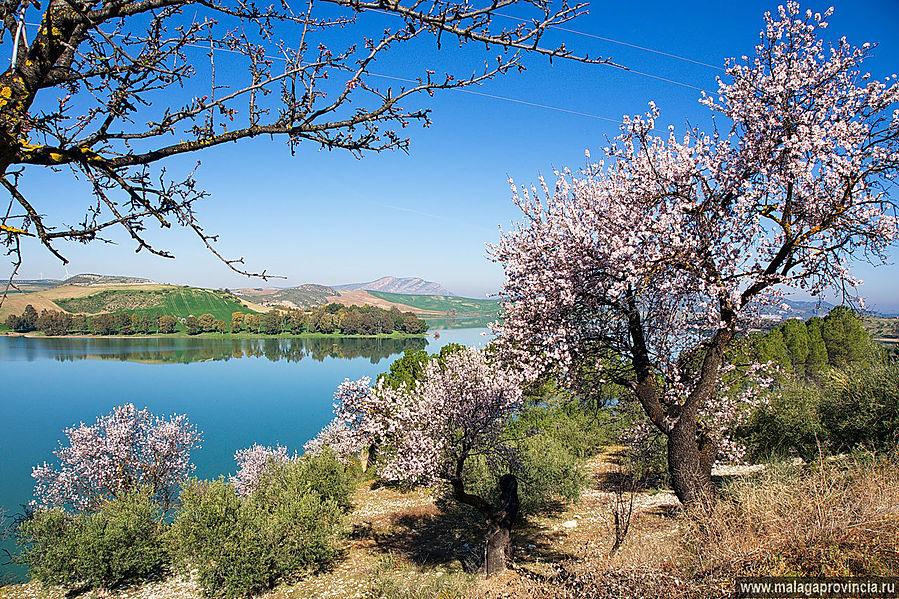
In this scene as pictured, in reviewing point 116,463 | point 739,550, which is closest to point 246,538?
point 739,550

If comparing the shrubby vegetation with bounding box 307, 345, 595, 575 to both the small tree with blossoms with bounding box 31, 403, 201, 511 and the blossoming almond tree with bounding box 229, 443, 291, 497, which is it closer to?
the small tree with blossoms with bounding box 31, 403, 201, 511

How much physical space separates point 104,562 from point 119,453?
8.76m

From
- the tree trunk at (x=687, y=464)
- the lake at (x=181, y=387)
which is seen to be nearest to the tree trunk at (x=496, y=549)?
the tree trunk at (x=687, y=464)

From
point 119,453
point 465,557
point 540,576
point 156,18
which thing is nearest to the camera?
point 156,18

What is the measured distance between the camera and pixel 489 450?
11.5 metres

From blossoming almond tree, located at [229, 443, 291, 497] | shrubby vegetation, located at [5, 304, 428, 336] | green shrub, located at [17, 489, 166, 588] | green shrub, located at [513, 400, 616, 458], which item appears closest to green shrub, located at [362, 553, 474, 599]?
green shrub, located at [17, 489, 166, 588]

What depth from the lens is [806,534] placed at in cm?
452

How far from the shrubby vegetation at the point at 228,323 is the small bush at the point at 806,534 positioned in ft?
436

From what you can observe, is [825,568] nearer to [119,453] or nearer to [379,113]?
[379,113]

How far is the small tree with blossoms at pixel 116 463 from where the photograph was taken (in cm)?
2191

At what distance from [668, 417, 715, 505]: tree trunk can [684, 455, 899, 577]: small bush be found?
0.80 meters

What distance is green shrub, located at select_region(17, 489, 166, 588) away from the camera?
1491 cm

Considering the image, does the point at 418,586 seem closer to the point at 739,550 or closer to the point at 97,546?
the point at 739,550

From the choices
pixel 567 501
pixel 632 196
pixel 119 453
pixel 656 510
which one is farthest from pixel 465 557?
pixel 119 453
